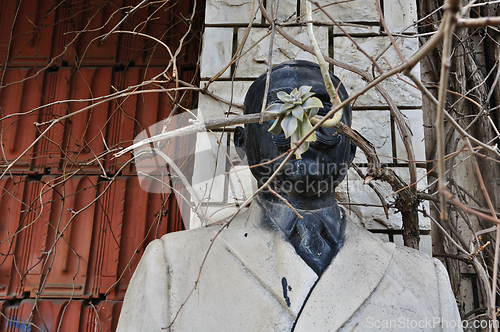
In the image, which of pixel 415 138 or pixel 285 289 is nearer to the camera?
pixel 285 289

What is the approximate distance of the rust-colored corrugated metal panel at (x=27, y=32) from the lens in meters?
2.82

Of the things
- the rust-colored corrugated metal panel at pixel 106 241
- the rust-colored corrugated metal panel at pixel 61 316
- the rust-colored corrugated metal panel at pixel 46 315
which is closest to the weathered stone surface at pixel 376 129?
the rust-colored corrugated metal panel at pixel 106 241

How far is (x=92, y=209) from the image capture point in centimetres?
255

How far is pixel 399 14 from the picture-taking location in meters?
2.58

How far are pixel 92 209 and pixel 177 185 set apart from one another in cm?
47

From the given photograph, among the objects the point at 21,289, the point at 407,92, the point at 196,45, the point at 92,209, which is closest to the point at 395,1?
the point at 407,92

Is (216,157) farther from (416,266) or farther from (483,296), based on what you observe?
(483,296)

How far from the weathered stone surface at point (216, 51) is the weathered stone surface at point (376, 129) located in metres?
0.74

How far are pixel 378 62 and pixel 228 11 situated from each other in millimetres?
866

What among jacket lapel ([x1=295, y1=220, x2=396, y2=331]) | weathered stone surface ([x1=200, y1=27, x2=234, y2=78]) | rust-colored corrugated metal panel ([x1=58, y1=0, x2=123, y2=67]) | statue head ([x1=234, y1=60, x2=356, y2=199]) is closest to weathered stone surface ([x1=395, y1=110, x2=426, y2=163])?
statue head ([x1=234, y1=60, x2=356, y2=199])

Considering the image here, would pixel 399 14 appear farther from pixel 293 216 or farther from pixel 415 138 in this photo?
pixel 293 216

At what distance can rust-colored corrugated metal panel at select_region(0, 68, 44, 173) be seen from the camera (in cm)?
265

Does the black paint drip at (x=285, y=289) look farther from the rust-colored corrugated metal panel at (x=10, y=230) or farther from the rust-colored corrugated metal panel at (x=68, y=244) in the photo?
the rust-colored corrugated metal panel at (x=10, y=230)

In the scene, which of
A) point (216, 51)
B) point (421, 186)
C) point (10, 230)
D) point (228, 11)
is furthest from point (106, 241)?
point (421, 186)
